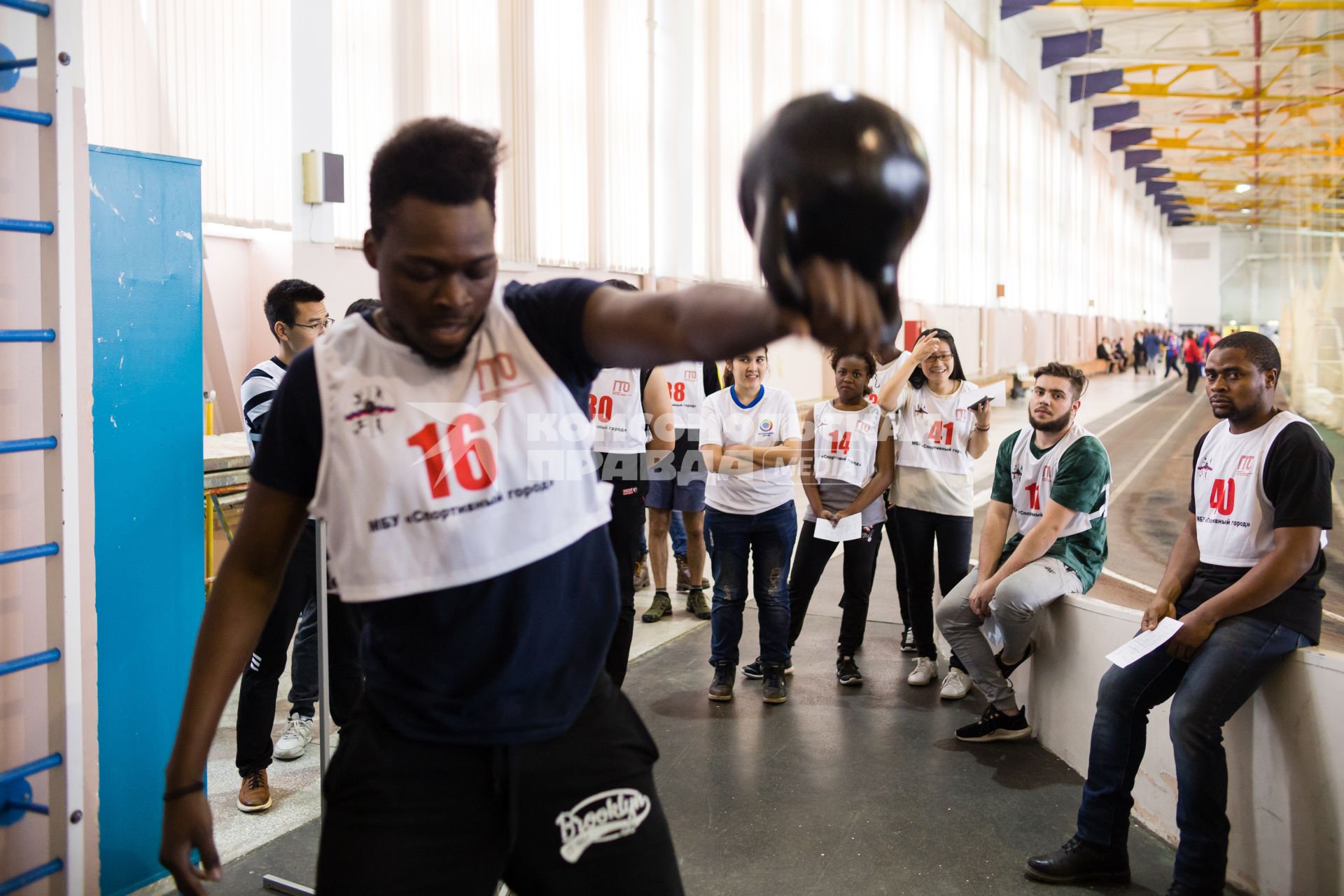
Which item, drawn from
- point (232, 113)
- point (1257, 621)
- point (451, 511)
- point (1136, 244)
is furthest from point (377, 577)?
point (1136, 244)

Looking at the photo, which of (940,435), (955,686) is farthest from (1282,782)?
(940,435)

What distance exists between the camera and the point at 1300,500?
9.11ft

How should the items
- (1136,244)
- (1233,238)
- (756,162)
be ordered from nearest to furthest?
(756,162)
(1233,238)
(1136,244)

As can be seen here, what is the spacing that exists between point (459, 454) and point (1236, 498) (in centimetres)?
253

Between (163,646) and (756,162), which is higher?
(756,162)

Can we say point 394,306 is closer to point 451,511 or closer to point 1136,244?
point 451,511

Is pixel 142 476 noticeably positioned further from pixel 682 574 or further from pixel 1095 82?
pixel 1095 82

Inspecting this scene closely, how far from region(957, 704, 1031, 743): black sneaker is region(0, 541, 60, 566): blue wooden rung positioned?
329cm

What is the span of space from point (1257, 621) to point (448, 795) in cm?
241

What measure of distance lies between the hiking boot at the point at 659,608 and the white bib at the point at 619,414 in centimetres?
190

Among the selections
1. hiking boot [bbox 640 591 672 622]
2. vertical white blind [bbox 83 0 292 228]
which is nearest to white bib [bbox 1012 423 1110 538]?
hiking boot [bbox 640 591 672 622]

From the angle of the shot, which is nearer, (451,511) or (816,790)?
(451,511)

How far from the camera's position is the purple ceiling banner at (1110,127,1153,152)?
1308 inches

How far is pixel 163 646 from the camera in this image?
9.70 feet
